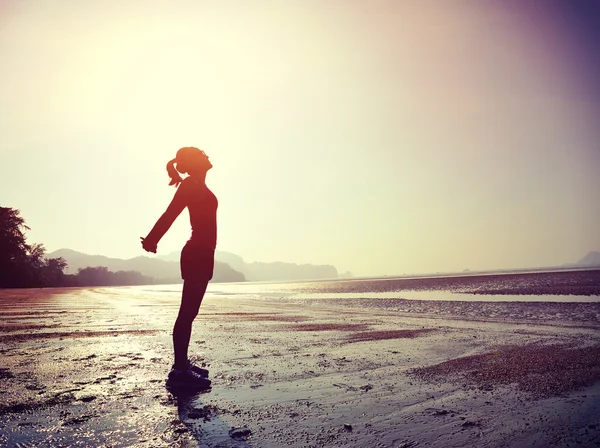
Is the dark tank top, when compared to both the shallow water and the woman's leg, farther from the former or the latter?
the shallow water

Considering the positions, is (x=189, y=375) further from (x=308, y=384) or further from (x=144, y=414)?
(x=308, y=384)

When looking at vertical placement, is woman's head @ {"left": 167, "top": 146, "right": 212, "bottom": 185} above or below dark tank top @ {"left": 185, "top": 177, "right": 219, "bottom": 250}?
above

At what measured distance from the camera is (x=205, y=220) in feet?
14.2

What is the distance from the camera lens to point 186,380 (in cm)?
365

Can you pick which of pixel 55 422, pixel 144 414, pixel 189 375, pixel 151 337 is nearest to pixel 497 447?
pixel 144 414

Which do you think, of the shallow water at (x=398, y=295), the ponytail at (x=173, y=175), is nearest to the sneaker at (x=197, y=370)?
the ponytail at (x=173, y=175)

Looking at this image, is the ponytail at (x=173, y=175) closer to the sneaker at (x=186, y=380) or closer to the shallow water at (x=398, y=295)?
the sneaker at (x=186, y=380)

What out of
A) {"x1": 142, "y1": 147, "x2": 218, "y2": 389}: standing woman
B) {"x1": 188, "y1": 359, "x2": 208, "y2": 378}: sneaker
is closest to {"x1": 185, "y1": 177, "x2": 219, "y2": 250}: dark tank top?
{"x1": 142, "y1": 147, "x2": 218, "y2": 389}: standing woman

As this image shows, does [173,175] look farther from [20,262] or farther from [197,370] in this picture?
[20,262]

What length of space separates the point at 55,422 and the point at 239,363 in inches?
99.4

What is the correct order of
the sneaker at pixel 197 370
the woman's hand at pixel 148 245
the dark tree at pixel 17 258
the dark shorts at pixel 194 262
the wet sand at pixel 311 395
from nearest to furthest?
the wet sand at pixel 311 395 → the sneaker at pixel 197 370 → the woman's hand at pixel 148 245 → the dark shorts at pixel 194 262 → the dark tree at pixel 17 258

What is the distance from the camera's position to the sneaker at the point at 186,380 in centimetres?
361

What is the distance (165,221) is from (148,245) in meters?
0.32

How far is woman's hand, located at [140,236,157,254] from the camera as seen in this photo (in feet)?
13.5
